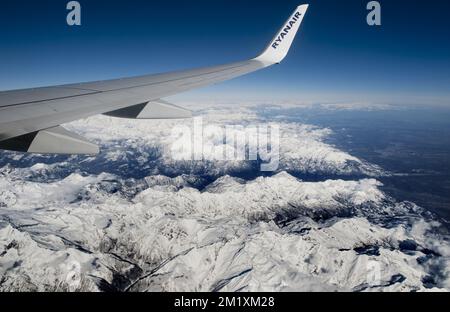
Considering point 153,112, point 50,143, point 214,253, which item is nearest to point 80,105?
point 50,143

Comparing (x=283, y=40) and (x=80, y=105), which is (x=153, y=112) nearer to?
(x=80, y=105)

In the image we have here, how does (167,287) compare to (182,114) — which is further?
(167,287)

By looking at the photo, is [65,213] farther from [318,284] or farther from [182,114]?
[182,114]

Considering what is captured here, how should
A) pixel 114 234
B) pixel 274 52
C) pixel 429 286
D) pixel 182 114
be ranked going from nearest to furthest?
pixel 182 114, pixel 274 52, pixel 429 286, pixel 114 234
